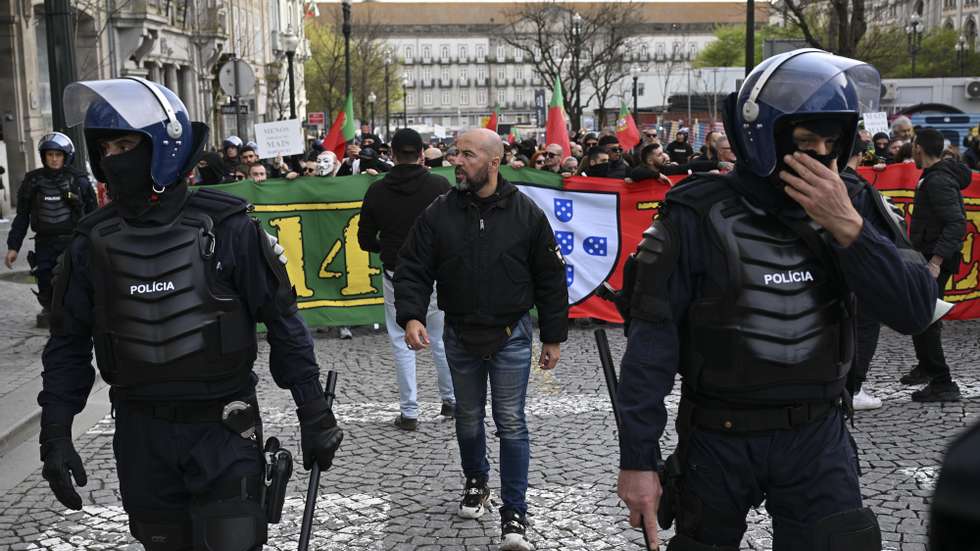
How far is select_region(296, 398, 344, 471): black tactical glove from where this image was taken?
11.7 ft

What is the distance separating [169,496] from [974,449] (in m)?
2.84

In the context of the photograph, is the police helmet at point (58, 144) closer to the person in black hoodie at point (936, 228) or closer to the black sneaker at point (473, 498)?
the black sneaker at point (473, 498)

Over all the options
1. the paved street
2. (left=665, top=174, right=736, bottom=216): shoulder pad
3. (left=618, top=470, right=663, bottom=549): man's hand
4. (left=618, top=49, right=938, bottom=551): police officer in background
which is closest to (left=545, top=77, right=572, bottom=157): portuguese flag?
the paved street

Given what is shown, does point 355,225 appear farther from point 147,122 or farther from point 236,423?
point 236,423

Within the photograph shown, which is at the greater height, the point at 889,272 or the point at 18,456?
the point at 889,272

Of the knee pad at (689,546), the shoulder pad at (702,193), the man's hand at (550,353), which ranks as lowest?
the knee pad at (689,546)

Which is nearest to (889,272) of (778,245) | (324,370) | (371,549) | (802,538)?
(778,245)

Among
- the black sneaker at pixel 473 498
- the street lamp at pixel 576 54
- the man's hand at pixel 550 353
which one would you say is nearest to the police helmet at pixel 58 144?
the black sneaker at pixel 473 498

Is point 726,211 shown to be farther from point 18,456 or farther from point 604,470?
point 18,456

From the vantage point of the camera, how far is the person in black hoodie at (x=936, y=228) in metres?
7.45

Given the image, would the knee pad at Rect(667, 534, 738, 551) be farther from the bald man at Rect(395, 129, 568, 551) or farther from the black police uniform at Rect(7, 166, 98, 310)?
the black police uniform at Rect(7, 166, 98, 310)

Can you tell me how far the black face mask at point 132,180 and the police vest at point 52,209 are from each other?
7.04m

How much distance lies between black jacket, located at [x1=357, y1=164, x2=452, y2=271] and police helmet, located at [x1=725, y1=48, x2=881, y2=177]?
4304 millimetres

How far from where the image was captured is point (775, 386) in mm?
3008
